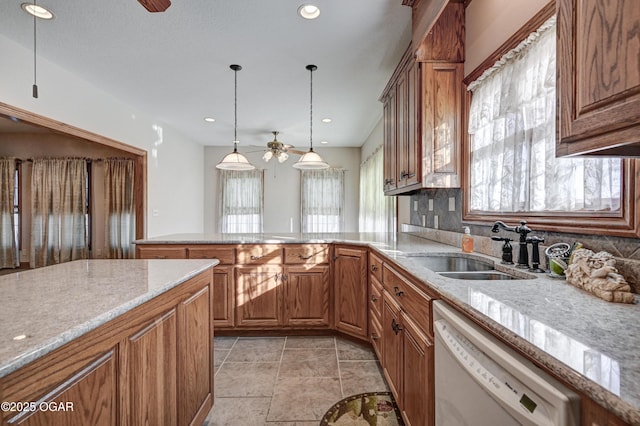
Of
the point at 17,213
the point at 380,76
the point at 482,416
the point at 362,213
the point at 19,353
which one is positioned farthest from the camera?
the point at 362,213

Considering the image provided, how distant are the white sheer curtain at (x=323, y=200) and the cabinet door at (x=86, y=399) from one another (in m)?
5.67

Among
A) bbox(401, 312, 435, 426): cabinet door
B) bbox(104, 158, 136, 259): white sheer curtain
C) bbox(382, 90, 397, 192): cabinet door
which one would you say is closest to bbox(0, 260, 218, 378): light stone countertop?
bbox(401, 312, 435, 426): cabinet door

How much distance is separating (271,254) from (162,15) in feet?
6.84

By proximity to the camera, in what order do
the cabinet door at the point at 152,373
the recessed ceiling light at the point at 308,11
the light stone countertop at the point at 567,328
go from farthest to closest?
the recessed ceiling light at the point at 308,11 → the cabinet door at the point at 152,373 → the light stone countertop at the point at 567,328

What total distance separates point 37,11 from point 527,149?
3.41 m

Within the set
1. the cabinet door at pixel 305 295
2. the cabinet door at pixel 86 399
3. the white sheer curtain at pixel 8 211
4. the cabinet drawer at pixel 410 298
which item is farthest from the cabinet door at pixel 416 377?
the white sheer curtain at pixel 8 211

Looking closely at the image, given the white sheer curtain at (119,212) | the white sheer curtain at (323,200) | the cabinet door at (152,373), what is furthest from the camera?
the white sheer curtain at (323,200)

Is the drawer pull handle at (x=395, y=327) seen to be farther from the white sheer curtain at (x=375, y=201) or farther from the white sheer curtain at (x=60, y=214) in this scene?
the white sheer curtain at (x=60, y=214)

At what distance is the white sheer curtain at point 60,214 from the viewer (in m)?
5.14

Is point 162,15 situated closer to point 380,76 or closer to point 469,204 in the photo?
point 380,76

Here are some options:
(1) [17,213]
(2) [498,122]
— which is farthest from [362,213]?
(1) [17,213]

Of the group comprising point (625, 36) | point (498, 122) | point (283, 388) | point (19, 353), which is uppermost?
point (498, 122)

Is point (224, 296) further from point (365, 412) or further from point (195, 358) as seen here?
point (365, 412)

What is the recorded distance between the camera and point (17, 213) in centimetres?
536
